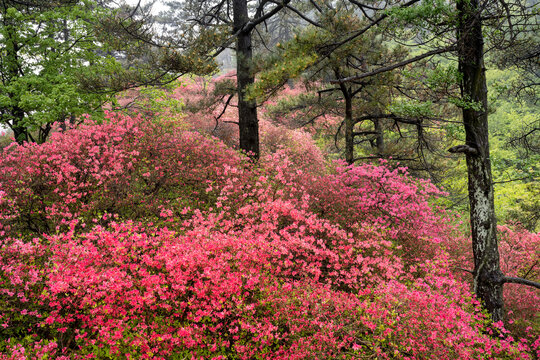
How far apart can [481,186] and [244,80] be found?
6.48m

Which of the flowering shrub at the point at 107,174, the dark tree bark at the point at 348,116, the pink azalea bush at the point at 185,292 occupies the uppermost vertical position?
the dark tree bark at the point at 348,116

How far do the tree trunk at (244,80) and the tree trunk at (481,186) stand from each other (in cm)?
514

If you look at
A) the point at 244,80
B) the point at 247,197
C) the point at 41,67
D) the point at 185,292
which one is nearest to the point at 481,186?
the point at 247,197

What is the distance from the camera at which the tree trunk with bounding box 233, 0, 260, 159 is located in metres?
9.20

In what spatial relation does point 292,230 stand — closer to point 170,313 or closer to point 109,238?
point 170,313

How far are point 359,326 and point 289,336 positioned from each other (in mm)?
933

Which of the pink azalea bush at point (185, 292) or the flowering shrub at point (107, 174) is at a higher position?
the flowering shrub at point (107, 174)

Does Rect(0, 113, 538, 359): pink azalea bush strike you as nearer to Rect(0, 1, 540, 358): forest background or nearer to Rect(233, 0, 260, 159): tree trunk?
Rect(0, 1, 540, 358): forest background

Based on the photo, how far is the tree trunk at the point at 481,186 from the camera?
580cm

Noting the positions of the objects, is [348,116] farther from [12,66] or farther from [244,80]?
[12,66]

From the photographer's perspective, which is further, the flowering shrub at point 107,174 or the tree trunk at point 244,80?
the tree trunk at point 244,80

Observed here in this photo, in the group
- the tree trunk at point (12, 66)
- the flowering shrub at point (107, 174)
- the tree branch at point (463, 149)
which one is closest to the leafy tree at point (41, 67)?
the tree trunk at point (12, 66)

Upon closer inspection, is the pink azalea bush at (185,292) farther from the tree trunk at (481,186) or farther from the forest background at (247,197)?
the tree trunk at (481,186)

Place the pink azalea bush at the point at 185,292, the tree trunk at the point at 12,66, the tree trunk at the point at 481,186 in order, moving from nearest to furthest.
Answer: the pink azalea bush at the point at 185,292 → the tree trunk at the point at 481,186 → the tree trunk at the point at 12,66
